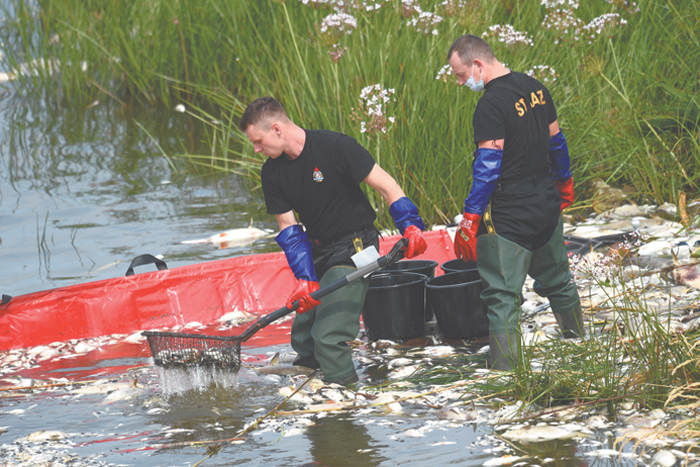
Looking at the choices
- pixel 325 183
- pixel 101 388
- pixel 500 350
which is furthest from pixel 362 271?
pixel 101 388

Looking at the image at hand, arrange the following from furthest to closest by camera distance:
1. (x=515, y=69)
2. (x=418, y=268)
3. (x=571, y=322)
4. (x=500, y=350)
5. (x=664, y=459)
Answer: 1. (x=515, y=69)
2. (x=418, y=268)
3. (x=571, y=322)
4. (x=500, y=350)
5. (x=664, y=459)

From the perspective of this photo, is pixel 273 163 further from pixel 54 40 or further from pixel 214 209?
pixel 54 40

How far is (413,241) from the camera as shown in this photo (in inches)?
150

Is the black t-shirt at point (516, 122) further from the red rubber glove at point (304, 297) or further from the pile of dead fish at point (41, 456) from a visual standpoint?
the pile of dead fish at point (41, 456)

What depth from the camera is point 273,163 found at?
4055 millimetres

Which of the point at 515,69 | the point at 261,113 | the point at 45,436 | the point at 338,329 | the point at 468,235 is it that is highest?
the point at 515,69


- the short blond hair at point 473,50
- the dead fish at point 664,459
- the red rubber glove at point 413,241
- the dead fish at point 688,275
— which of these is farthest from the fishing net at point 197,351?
the dead fish at point 688,275

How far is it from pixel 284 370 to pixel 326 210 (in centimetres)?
95

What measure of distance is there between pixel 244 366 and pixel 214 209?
13.4 ft

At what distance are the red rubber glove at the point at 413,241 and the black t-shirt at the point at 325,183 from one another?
11.5 inches

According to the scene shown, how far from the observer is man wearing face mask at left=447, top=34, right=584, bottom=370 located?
373 cm

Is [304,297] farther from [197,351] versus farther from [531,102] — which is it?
[531,102]

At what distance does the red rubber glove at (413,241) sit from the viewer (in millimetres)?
3812

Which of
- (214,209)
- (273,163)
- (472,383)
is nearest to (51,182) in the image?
(214,209)
